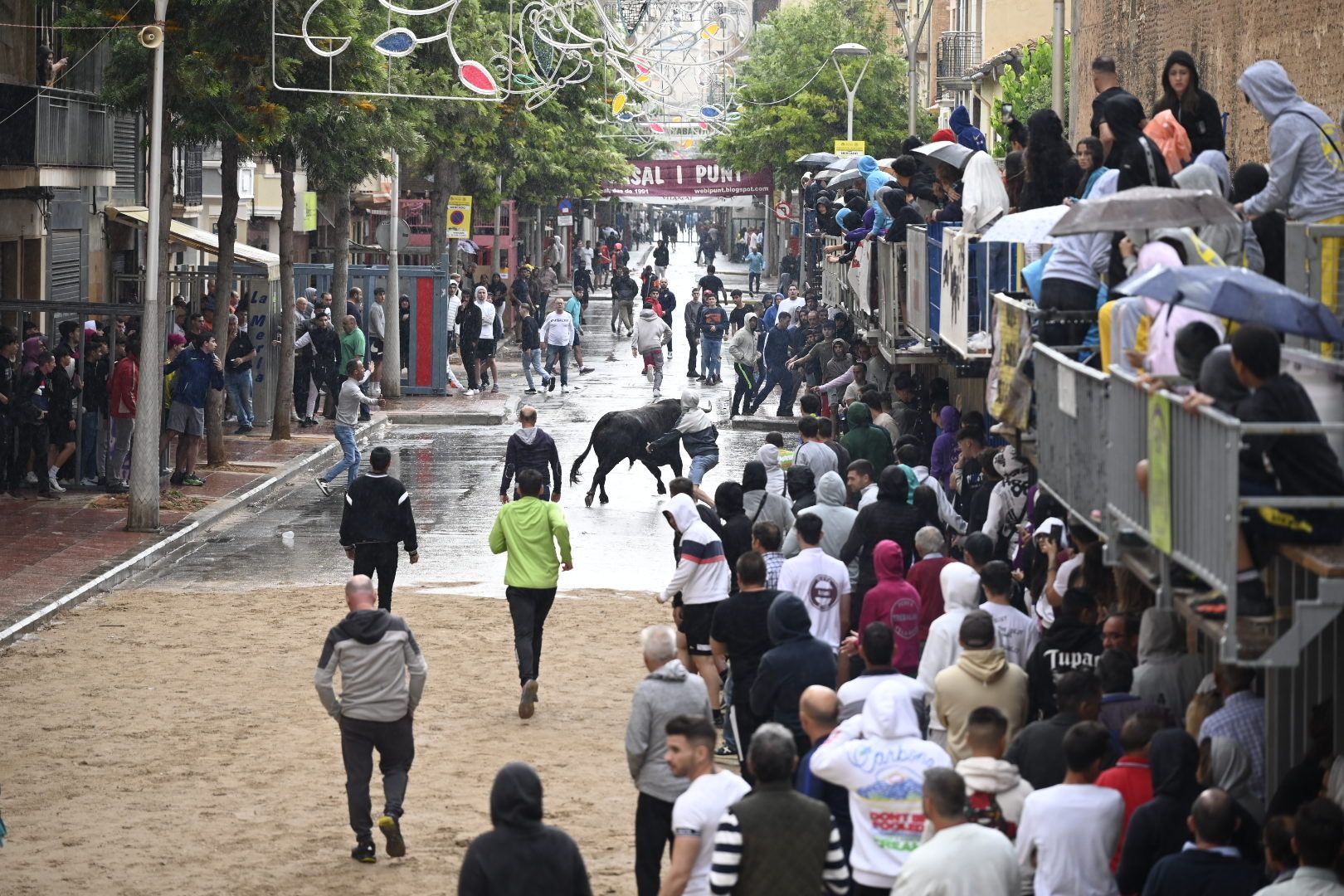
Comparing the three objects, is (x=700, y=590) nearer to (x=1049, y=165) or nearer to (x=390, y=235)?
(x=1049, y=165)

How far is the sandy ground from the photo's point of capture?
36.8 feet

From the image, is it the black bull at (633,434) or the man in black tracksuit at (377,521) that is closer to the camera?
the man in black tracksuit at (377,521)

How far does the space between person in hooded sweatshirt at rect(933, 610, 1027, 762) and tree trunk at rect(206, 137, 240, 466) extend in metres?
19.0

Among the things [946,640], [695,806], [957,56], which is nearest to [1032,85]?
[957,56]

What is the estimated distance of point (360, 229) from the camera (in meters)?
60.7

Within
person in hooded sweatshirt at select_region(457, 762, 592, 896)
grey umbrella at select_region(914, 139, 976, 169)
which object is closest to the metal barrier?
person in hooded sweatshirt at select_region(457, 762, 592, 896)

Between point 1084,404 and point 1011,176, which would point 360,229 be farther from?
point 1084,404

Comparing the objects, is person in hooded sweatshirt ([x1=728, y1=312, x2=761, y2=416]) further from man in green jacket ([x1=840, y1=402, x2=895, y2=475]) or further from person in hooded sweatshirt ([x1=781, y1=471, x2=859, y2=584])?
person in hooded sweatshirt ([x1=781, y1=471, x2=859, y2=584])

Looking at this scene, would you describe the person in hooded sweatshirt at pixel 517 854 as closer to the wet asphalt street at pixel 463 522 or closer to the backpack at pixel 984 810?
the backpack at pixel 984 810

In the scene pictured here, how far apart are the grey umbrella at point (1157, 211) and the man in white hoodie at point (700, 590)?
4242 millimetres

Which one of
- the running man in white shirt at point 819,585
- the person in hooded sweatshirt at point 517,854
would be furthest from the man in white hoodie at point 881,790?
the running man in white shirt at point 819,585

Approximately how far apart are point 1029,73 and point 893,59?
26.0m

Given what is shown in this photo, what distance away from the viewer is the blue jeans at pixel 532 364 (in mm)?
39438

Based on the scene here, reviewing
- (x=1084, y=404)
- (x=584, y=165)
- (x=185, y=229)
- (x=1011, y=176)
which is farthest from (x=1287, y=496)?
(x=584, y=165)
